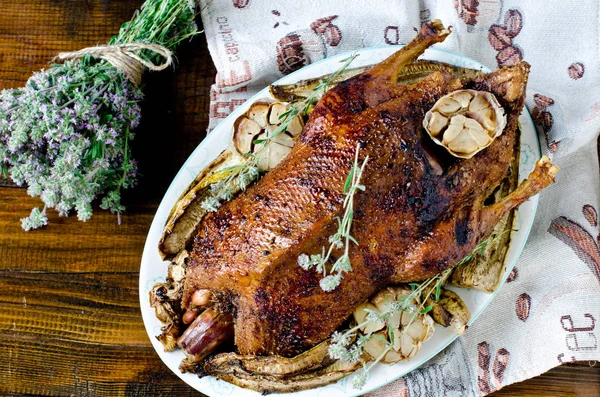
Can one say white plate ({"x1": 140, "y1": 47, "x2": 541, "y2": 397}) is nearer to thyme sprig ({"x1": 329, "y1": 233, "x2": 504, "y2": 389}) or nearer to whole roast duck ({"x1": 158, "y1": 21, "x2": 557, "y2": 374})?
thyme sprig ({"x1": 329, "y1": 233, "x2": 504, "y2": 389})

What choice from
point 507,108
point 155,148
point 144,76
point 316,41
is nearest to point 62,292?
point 155,148

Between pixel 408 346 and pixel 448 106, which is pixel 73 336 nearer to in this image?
pixel 408 346

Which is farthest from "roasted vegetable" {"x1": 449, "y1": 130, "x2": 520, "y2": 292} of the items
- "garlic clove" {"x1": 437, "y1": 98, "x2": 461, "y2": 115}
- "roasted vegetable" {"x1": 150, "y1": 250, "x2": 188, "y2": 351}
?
"roasted vegetable" {"x1": 150, "y1": 250, "x2": 188, "y2": 351}

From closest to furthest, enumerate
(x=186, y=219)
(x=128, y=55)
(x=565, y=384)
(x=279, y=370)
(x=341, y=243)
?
(x=341, y=243) → (x=279, y=370) → (x=186, y=219) → (x=128, y=55) → (x=565, y=384)

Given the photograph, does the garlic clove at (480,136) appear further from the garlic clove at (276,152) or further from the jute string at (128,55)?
the jute string at (128,55)

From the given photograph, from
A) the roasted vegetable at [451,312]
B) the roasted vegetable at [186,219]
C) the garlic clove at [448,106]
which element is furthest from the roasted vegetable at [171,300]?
the garlic clove at [448,106]

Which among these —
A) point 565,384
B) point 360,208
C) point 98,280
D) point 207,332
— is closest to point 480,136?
point 360,208
